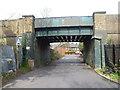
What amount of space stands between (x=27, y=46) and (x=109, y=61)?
9149 millimetres

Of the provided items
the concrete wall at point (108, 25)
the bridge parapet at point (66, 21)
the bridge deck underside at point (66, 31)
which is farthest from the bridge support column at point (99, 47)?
the bridge parapet at point (66, 21)

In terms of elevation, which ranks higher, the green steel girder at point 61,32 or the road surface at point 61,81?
the green steel girder at point 61,32

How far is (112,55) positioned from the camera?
1260 centimetres

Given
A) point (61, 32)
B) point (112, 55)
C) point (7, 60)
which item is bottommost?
point (112, 55)

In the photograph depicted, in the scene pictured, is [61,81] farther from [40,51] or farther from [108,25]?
[40,51]

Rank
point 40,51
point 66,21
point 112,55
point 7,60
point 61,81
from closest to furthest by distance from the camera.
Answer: point 61,81 < point 7,60 < point 112,55 < point 66,21 < point 40,51

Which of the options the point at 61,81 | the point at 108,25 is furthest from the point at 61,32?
the point at 61,81

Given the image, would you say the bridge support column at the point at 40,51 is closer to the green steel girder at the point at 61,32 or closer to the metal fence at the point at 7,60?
the green steel girder at the point at 61,32

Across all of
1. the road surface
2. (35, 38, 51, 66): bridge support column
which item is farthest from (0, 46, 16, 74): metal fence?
(35, 38, 51, 66): bridge support column

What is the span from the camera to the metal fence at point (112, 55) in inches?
483

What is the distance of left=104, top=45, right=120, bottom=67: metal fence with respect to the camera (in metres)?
12.3

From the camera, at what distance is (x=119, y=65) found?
11.5m

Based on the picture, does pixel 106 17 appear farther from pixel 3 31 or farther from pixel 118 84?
pixel 3 31

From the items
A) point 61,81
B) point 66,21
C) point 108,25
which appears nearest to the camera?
point 61,81
